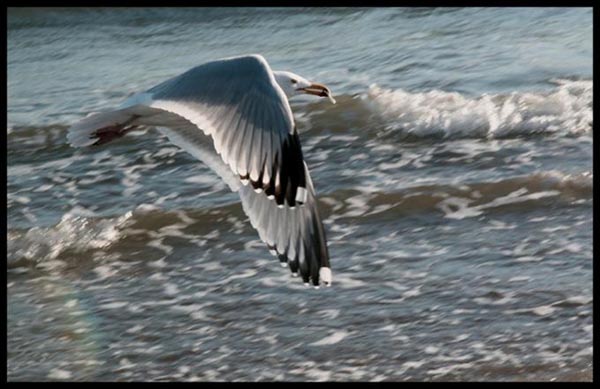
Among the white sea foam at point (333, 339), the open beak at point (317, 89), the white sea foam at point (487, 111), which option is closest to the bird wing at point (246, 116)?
the open beak at point (317, 89)

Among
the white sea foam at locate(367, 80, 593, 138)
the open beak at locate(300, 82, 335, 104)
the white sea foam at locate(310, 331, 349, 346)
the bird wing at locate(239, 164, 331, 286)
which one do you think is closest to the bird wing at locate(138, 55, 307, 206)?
the bird wing at locate(239, 164, 331, 286)

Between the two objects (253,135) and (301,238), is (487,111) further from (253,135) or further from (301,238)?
(253,135)

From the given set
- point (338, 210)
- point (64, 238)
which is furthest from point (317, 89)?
point (64, 238)

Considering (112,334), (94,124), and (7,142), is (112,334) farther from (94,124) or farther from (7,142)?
(7,142)

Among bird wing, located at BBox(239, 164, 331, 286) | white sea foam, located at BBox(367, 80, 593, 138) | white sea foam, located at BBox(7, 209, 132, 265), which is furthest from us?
white sea foam, located at BBox(367, 80, 593, 138)

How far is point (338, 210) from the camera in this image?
5855 millimetres

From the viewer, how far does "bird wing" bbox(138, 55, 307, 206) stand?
386 centimetres

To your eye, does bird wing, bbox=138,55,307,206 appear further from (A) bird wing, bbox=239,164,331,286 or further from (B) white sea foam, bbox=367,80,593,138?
(B) white sea foam, bbox=367,80,593,138

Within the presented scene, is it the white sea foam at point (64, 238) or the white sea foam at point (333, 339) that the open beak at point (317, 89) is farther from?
the white sea foam at point (64, 238)

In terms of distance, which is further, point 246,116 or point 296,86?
point 296,86

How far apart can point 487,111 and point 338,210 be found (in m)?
1.37

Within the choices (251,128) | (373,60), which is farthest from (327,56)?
(251,128)

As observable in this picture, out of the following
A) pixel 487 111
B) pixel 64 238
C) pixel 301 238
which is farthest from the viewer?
pixel 487 111

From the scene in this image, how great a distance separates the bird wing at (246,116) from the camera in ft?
12.7
